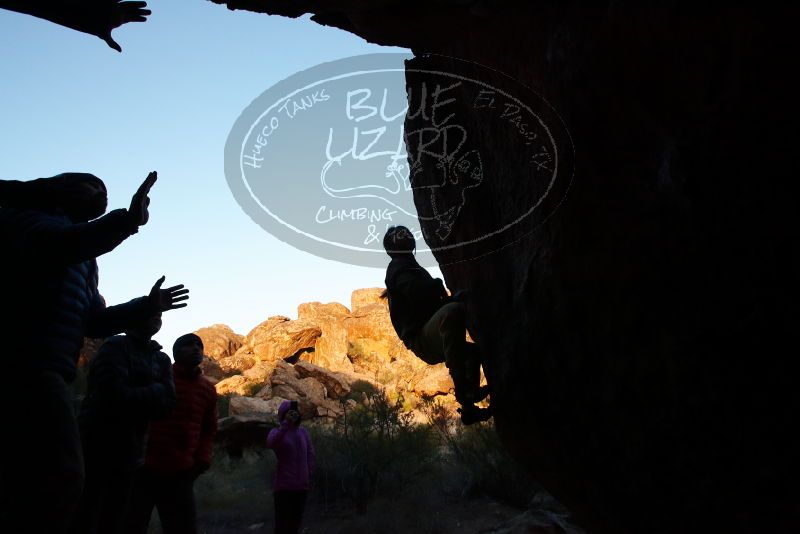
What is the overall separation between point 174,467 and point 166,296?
6.48 ft

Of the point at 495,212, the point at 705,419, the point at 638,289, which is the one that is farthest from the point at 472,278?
the point at 705,419

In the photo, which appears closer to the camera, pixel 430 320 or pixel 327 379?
pixel 430 320

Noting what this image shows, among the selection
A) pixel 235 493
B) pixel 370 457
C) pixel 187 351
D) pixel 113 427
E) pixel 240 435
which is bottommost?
pixel 235 493

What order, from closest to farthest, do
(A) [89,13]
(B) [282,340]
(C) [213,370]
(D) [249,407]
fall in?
1. (A) [89,13]
2. (D) [249,407]
3. (C) [213,370]
4. (B) [282,340]

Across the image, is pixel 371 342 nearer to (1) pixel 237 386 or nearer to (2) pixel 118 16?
(1) pixel 237 386

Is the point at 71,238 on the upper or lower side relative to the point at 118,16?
lower

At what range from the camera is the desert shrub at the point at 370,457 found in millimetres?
10234

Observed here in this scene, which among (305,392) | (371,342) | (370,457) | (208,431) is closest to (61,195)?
(208,431)

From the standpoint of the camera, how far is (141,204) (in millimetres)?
2812

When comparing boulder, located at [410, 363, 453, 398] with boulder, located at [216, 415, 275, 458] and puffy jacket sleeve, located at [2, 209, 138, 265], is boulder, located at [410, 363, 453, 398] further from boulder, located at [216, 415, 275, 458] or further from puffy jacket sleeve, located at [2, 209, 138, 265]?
puffy jacket sleeve, located at [2, 209, 138, 265]

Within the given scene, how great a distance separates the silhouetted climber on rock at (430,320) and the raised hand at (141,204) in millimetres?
2282

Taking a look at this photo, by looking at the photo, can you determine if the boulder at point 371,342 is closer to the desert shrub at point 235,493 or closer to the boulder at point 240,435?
the boulder at point 240,435

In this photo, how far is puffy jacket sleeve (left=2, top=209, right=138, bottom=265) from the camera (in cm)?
266

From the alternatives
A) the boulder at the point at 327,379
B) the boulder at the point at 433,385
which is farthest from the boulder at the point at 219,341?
the boulder at the point at 433,385
